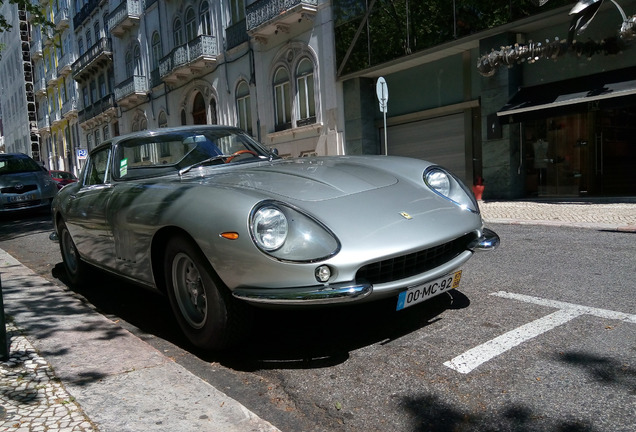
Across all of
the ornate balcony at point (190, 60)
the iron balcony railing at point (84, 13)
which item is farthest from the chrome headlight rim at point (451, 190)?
the iron balcony railing at point (84, 13)

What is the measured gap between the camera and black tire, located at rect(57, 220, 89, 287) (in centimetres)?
462

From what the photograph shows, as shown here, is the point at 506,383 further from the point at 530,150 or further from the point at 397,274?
the point at 530,150

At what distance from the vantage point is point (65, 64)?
128 ft

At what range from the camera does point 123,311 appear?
4020 millimetres

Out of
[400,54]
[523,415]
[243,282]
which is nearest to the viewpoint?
[523,415]

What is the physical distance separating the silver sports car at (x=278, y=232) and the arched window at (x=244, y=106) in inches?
680

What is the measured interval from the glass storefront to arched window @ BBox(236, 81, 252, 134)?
11.8 m

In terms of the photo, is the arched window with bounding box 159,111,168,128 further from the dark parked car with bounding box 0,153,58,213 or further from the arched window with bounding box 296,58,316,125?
the dark parked car with bounding box 0,153,58,213

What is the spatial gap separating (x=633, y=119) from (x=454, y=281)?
1000cm

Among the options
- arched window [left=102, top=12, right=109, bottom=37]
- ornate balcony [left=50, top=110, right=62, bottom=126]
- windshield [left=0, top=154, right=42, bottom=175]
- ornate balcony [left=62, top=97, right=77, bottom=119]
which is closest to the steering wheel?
windshield [left=0, top=154, right=42, bottom=175]

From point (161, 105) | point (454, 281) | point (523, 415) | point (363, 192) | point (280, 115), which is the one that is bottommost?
point (523, 415)

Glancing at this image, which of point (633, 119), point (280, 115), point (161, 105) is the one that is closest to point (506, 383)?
point (633, 119)

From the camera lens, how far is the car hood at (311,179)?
9.42 feet

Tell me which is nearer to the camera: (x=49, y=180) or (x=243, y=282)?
(x=243, y=282)
